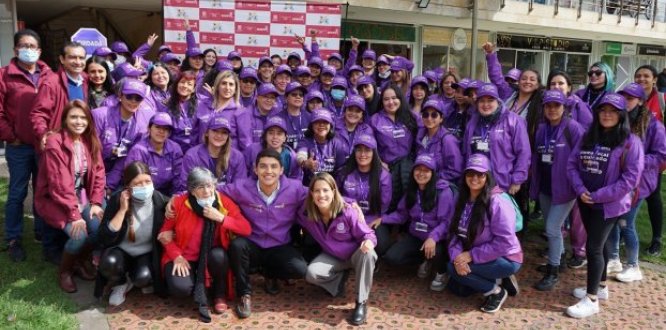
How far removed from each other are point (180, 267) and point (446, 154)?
8.12 ft

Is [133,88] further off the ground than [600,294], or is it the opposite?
[133,88]

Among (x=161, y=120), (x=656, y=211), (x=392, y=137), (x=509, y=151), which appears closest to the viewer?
(x=161, y=120)

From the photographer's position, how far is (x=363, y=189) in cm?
456

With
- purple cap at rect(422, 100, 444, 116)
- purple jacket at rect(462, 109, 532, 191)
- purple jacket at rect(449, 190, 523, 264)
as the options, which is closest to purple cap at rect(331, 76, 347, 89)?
purple cap at rect(422, 100, 444, 116)

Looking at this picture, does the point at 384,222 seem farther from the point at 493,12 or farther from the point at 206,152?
the point at 493,12

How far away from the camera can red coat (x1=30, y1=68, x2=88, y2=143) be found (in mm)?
4320

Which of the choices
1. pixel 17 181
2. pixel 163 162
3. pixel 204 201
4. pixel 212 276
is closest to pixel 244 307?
pixel 212 276

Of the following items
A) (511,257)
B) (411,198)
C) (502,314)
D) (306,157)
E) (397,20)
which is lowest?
(502,314)

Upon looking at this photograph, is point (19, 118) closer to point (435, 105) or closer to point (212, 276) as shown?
point (212, 276)

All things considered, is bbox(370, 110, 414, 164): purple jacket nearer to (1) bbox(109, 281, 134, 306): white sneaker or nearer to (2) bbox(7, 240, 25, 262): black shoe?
(1) bbox(109, 281, 134, 306): white sneaker

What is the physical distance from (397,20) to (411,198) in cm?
1159

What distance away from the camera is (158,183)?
14.6 ft

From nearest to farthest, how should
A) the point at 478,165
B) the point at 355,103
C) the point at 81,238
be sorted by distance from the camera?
the point at 478,165, the point at 81,238, the point at 355,103

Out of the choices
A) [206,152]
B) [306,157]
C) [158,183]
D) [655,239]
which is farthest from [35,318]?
[655,239]
